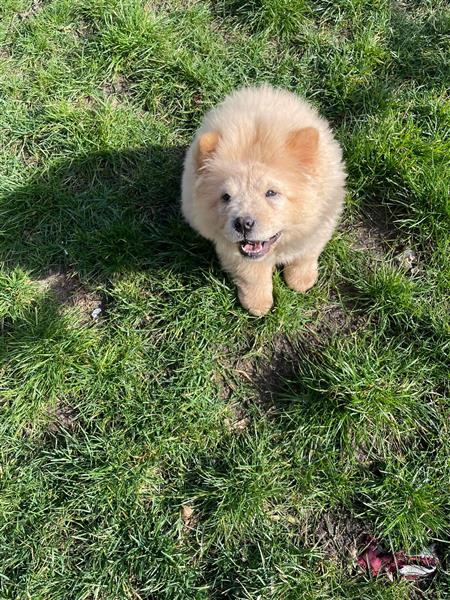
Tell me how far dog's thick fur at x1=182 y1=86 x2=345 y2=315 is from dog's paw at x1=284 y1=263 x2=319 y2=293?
29cm

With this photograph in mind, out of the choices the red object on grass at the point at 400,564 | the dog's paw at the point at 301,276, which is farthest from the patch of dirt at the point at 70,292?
the red object on grass at the point at 400,564

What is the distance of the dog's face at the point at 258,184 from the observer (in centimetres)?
245

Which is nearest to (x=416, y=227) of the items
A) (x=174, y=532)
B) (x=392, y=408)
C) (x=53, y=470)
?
(x=392, y=408)

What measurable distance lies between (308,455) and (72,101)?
9.73 ft

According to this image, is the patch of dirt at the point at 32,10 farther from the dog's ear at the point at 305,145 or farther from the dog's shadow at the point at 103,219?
the dog's ear at the point at 305,145

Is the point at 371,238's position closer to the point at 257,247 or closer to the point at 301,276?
the point at 301,276

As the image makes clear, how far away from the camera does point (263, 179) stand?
96.3 inches

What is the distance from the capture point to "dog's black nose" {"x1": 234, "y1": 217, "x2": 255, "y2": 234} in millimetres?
2432

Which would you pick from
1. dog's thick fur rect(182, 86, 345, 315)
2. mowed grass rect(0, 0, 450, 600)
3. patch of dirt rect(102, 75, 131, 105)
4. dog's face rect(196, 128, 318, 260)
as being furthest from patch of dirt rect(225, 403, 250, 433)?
patch of dirt rect(102, 75, 131, 105)

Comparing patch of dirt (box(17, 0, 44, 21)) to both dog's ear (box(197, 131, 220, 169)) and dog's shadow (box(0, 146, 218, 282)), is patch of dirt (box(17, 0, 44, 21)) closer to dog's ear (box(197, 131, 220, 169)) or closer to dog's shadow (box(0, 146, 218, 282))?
dog's shadow (box(0, 146, 218, 282))

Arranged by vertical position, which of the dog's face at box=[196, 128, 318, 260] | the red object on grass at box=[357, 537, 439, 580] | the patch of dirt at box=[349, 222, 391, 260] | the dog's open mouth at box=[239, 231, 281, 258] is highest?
the dog's face at box=[196, 128, 318, 260]

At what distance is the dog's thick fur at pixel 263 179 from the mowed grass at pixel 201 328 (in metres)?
0.67

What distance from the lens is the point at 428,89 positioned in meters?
3.75

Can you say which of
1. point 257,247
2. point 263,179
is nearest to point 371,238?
point 257,247
